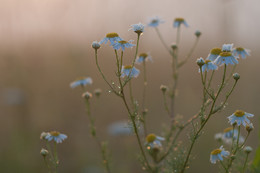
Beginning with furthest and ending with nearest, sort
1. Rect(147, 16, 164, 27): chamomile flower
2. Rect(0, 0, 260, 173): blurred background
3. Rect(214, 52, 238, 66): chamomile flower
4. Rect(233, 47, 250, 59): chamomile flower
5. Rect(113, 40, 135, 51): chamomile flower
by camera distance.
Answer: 1. Rect(0, 0, 260, 173): blurred background
2. Rect(147, 16, 164, 27): chamomile flower
3. Rect(233, 47, 250, 59): chamomile flower
4. Rect(113, 40, 135, 51): chamomile flower
5. Rect(214, 52, 238, 66): chamomile flower

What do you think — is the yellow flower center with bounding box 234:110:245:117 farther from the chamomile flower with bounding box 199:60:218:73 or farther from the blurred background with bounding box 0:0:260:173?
the blurred background with bounding box 0:0:260:173

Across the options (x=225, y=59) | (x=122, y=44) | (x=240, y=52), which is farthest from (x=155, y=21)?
(x=225, y=59)

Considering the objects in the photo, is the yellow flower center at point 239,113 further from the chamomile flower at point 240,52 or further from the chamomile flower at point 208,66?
the chamomile flower at point 240,52

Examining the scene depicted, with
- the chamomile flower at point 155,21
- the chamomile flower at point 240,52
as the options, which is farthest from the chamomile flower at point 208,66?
the chamomile flower at point 155,21

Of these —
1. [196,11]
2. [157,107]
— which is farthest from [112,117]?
[196,11]

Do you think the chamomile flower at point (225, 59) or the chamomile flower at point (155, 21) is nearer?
the chamomile flower at point (225, 59)

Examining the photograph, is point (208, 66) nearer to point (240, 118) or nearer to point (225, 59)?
point (225, 59)

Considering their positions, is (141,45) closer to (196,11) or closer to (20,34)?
(196,11)

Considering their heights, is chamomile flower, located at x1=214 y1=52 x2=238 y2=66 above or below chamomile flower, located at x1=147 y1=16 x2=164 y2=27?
below

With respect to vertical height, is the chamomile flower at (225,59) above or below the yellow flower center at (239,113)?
above

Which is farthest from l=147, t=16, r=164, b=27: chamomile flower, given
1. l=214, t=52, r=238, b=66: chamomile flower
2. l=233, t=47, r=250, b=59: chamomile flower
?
l=214, t=52, r=238, b=66: chamomile flower
